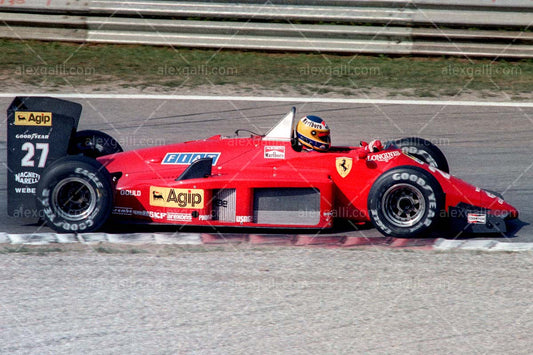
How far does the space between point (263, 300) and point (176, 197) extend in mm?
1716

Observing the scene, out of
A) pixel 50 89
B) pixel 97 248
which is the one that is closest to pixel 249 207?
pixel 97 248

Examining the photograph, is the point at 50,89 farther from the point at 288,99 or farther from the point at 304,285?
the point at 304,285

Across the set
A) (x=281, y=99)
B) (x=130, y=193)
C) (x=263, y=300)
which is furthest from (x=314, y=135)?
(x=281, y=99)

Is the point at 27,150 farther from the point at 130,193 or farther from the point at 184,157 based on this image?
the point at 184,157

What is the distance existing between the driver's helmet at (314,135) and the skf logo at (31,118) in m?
2.40

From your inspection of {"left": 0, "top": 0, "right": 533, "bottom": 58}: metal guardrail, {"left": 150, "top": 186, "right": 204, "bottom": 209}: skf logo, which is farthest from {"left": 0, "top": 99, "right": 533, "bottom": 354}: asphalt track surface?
{"left": 0, "top": 0, "right": 533, "bottom": 58}: metal guardrail

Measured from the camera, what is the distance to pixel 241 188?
22.5ft

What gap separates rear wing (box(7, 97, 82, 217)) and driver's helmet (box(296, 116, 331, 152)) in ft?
7.27

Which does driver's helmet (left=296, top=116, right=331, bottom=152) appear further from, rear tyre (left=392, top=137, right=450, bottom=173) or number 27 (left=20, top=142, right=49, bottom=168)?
number 27 (left=20, top=142, right=49, bottom=168)

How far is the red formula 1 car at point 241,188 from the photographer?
678 centimetres

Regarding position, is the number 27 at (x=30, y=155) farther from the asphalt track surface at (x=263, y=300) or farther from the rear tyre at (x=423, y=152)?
the rear tyre at (x=423, y=152)

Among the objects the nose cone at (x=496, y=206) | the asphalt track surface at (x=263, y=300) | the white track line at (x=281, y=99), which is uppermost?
the white track line at (x=281, y=99)

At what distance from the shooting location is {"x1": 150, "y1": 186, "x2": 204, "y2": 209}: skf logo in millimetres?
6848

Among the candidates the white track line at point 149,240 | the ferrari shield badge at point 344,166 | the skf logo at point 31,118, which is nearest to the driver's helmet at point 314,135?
the ferrari shield badge at point 344,166
